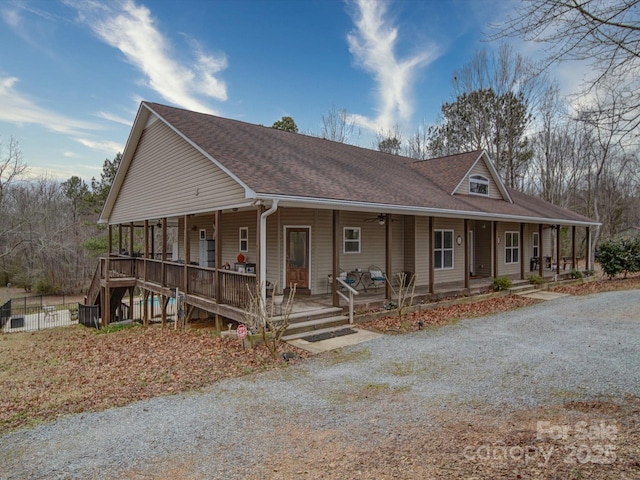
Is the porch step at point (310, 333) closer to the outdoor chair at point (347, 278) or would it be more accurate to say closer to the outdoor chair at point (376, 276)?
the outdoor chair at point (347, 278)

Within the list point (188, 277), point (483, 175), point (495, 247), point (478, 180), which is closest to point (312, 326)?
point (188, 277)

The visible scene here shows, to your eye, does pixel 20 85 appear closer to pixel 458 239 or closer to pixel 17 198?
pixel 17 198

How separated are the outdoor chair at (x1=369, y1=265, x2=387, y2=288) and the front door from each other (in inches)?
85.7

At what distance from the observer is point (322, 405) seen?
4844 mm

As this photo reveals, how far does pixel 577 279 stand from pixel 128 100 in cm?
2347

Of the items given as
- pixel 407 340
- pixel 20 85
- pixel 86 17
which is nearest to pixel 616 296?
pixel 407 340

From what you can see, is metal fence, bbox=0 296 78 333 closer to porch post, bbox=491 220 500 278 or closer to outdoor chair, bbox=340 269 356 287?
outdoor chair, bbox=340 269 356 287

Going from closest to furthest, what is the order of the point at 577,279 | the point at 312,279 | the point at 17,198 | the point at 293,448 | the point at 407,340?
the point at 293,448 → the point at 407,340 → the point at 312,279 → the point at 577,279 → the point at 17,198

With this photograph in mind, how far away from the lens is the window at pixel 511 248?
55.7 feet

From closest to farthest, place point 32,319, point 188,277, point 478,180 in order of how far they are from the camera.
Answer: point 188,277, point 478,180, point 32,319

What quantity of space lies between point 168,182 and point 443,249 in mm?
10222

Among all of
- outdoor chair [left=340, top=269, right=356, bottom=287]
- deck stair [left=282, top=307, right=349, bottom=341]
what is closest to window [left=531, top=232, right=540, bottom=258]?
outdoor chair [left=340, top=269, right=356, bottom=287]

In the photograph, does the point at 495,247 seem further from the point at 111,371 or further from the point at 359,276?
the point at 111,371

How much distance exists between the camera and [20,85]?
65.0 feet
